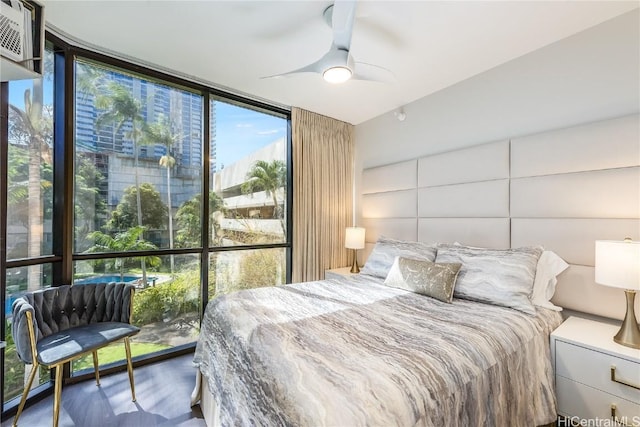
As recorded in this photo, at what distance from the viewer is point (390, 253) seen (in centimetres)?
283

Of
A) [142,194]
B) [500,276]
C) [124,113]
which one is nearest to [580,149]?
[500,276]

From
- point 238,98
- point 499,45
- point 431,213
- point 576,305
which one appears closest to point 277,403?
point 576,305

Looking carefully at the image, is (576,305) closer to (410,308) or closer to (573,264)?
(573,264)

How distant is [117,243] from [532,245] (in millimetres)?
3420

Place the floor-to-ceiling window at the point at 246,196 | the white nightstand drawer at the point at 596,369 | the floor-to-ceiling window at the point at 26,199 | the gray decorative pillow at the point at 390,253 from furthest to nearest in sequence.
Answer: the floor-to-ceiling window at the point at 246,196, the gray decorative pillow at the point at 390,253, the floor-to-ceiling window at the point at 26,199, the white nightstand drawer at the point at 596,369

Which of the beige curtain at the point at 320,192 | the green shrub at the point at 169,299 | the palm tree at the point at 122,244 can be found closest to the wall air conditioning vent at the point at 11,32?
the palm tree at the point at 122,244

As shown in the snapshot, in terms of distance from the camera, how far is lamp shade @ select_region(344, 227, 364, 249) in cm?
348

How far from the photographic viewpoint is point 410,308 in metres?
1.93

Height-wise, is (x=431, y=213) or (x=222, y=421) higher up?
(x=431, y=213)

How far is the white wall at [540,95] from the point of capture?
6.19 feet

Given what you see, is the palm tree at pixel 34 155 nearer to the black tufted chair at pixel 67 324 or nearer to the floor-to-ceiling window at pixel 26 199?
the floor-to-ceiling window at pixel 26 199

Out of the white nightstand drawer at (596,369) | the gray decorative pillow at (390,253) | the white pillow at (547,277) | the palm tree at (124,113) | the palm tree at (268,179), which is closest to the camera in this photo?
the white nightstand drawer at (596,369)

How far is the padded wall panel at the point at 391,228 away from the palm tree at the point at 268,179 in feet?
3.57

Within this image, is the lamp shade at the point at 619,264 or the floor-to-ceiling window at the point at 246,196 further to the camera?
the floor-to-ceiling window at the point at 246,196
